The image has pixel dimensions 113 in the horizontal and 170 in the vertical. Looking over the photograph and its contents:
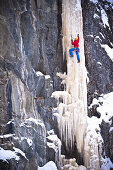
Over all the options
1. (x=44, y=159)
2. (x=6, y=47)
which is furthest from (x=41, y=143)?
(x=6, y=47)

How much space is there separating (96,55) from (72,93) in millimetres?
3294

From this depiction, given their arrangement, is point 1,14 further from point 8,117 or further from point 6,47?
Answer: point 8,117

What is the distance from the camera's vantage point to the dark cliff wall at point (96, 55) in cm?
1032

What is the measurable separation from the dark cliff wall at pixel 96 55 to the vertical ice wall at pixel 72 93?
1.33 metres

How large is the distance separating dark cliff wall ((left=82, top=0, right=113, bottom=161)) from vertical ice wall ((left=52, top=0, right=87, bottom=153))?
1.33 m

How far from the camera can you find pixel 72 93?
877 centimetres

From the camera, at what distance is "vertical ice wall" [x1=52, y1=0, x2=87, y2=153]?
28.3 feet

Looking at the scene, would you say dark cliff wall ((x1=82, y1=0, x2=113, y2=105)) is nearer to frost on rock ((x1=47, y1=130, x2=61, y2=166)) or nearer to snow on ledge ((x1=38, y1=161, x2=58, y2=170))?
frost on rock ((x1=47, y1=130, x2=61, y2=166))

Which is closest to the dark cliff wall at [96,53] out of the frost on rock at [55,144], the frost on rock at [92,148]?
the frost on rock at [92,148]

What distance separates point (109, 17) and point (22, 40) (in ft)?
24.0

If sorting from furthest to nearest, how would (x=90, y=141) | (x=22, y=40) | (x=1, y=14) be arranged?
1. (x=90, y=141)
2. (x=22, y=40)
3. (x=1, y=14)


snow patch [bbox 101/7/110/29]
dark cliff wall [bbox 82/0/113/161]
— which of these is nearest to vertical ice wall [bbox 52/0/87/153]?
dark cliff wall [bbox 82/0/113/161]

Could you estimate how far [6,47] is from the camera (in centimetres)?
698

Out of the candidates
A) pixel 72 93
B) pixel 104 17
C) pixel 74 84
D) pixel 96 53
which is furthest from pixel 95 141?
pixel 104 17
